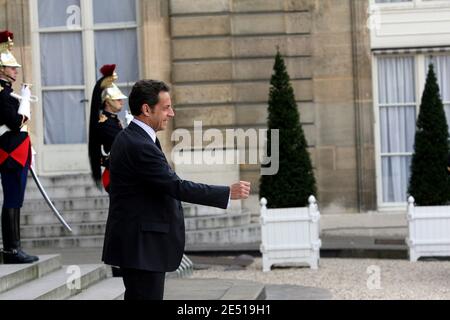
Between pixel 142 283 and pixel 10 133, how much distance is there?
12.5ft

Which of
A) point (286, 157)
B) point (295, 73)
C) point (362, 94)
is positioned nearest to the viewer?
point (286, 157)

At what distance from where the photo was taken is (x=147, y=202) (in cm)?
594

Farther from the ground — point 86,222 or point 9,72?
point 9,72

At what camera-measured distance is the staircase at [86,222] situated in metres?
14.2

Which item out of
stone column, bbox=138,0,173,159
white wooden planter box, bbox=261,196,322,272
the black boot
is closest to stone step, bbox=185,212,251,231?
stone column, bbox=138,0,173,159

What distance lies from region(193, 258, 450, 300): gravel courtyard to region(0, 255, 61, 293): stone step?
Answer: 2744mm

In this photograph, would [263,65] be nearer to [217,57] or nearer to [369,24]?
[217,57]

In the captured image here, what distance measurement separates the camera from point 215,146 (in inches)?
658

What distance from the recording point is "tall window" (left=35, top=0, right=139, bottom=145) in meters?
17.4

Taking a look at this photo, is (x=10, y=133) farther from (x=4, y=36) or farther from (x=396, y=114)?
(x=396, y=114)

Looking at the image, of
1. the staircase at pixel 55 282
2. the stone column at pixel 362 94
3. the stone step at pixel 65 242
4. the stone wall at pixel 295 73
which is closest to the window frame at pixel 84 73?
the stone wall at pixel 295 73

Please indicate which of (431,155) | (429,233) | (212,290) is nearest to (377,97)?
(431,155)
